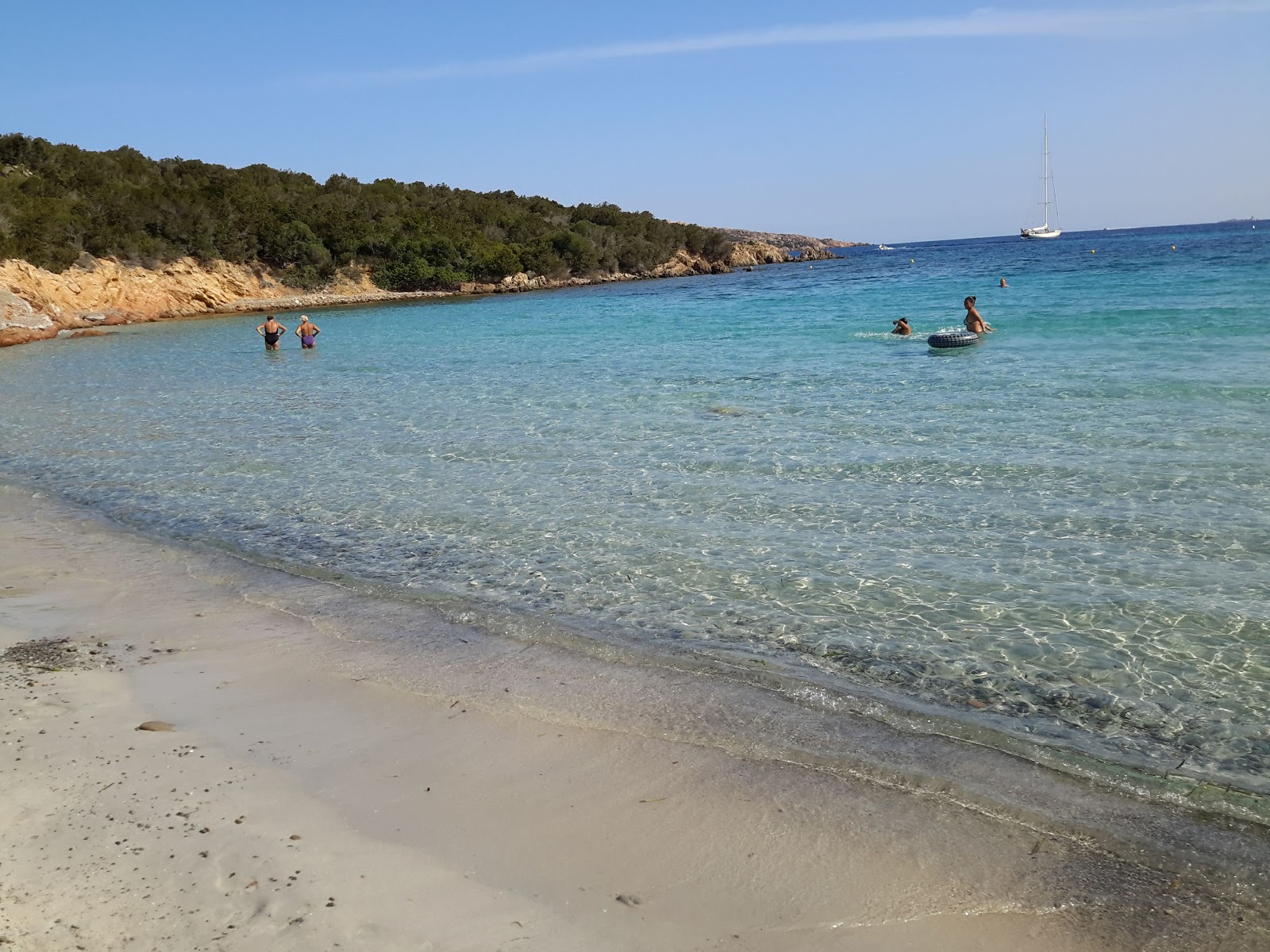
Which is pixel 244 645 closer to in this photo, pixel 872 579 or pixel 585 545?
pixel 585 545

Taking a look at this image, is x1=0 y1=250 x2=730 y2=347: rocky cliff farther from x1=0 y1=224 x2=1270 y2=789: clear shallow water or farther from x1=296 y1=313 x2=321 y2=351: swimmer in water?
x1=0 y1=224 x2=1270 y2=789: clear shallow water

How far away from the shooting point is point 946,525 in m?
8.30

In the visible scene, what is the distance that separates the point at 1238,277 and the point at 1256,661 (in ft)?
122

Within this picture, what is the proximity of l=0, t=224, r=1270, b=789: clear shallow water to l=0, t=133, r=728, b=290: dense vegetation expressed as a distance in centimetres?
2935

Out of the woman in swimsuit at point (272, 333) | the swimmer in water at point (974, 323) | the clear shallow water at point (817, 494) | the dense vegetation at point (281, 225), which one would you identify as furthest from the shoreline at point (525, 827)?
the dense vegetation at point (281, 225)

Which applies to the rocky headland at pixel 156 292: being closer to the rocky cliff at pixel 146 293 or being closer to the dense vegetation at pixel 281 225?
the rocky cliff at pixel 146 293

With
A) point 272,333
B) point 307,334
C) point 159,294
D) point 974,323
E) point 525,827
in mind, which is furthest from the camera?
point 159,294

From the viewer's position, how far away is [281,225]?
57.7 meters

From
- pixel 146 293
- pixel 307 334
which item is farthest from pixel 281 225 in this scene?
pixel 307 334

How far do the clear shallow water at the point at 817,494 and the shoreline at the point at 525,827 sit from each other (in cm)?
107

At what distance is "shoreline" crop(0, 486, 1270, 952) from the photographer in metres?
3.29

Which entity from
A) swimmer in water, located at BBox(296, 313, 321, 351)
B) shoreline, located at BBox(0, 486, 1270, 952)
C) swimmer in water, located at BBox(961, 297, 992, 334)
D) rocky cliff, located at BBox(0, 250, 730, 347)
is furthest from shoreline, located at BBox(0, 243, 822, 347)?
shoreline, located at BBox(0, 486, 1270, 952)

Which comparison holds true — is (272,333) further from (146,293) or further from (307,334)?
(146,293)

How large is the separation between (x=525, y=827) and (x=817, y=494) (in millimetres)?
6137
